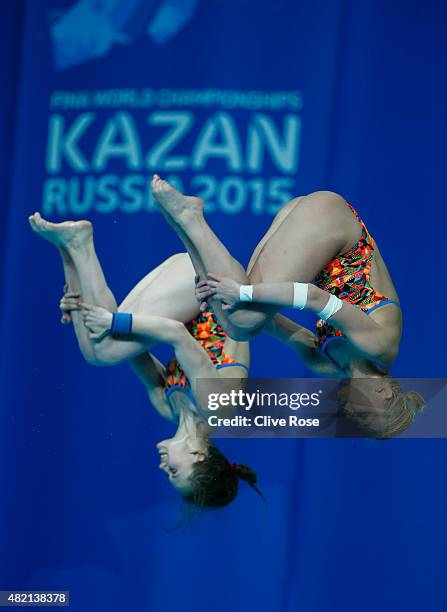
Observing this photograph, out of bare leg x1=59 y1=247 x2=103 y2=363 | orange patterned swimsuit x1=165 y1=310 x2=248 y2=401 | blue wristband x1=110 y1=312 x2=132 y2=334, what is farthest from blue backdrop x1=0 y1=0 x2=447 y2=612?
blue wristband x1=110 y1=312 x2=132 y2=334

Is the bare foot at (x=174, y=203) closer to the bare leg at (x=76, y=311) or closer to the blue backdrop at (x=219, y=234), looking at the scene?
the bare leg at (x=76, y=311)

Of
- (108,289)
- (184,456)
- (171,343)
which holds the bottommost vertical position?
(184,456)

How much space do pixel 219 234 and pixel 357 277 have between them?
5.46ft

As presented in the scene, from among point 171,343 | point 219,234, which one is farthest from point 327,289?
point 219,234

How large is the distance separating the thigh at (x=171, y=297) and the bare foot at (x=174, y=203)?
2.36 ft

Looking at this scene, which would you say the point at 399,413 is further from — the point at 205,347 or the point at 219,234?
the point at 219,234

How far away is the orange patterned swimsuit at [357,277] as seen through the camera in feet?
10.8

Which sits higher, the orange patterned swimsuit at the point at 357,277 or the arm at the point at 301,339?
the orange patterned swimsuit at the point at 357,277

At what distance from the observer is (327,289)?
132 inches

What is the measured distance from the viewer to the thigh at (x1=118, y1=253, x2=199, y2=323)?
3.78m

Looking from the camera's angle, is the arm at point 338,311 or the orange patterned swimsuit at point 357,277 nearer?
the arm at point 338,311

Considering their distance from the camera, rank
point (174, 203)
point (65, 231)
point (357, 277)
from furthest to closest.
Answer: point (65, 231) < point (357, 277) < point (174, 203)

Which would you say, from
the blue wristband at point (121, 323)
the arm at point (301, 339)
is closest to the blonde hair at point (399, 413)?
the arm at point (301, 339)

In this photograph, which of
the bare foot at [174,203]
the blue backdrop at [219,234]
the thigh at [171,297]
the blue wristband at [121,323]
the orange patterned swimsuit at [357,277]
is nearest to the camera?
the bare foot at [174,203]
